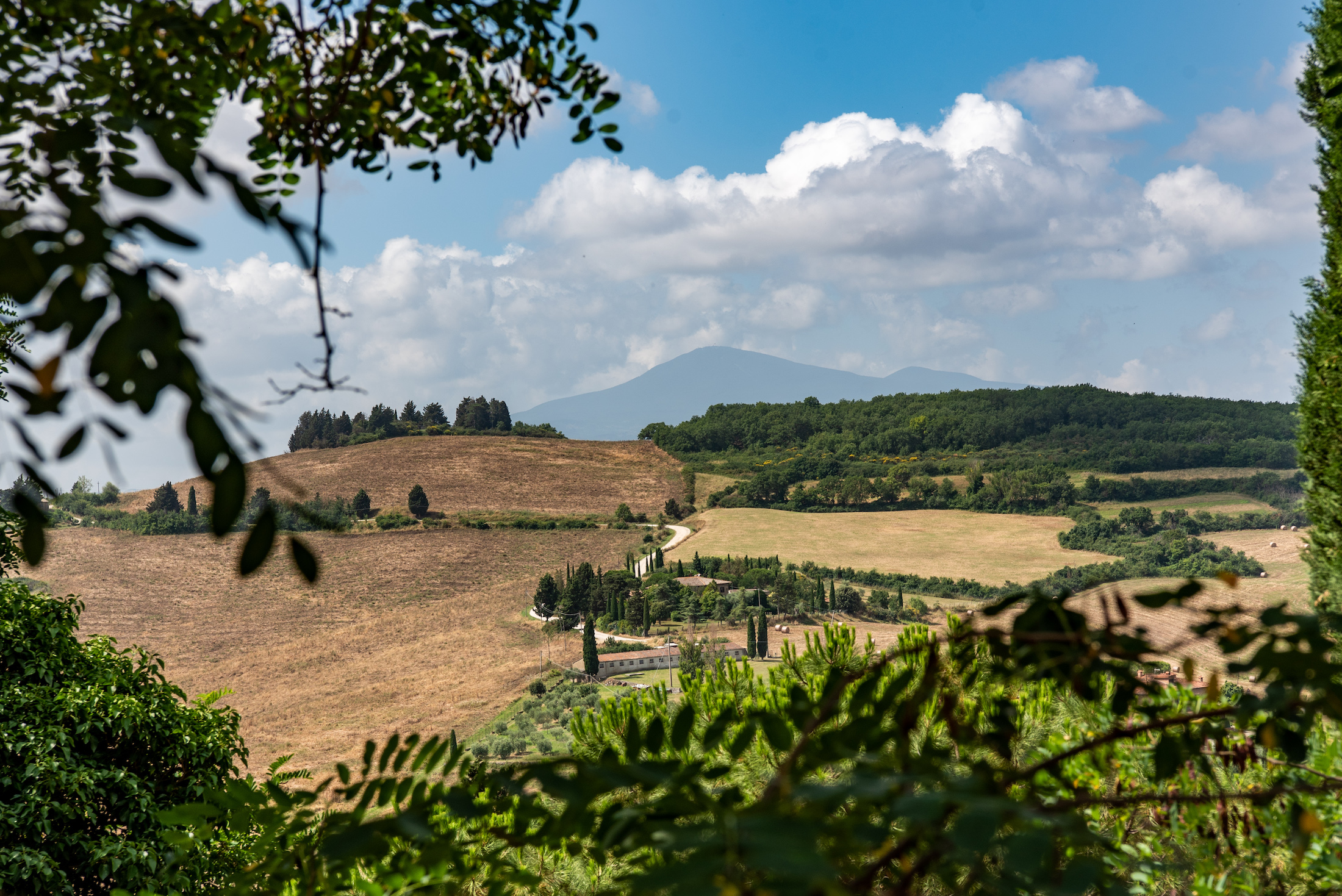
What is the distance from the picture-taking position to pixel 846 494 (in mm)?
49406

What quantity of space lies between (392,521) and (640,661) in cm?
2178

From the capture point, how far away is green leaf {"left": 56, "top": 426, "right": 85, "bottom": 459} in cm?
77

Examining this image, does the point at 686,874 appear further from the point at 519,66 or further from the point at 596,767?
the point at 519,66

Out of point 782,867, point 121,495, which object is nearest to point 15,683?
point 782,867

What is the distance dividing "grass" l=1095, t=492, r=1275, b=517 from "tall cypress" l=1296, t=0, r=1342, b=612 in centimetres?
4050

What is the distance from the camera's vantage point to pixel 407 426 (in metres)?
59.4

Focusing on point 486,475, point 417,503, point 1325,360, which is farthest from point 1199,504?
point 1325,360

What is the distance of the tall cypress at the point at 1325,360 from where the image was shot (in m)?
5.64

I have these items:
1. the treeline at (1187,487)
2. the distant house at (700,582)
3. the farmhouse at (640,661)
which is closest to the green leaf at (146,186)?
the farmhouse at (640,661)

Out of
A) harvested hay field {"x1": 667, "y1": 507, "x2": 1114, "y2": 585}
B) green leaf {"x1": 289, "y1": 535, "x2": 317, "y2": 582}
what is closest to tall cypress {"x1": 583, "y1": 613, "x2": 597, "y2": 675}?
harvested hay field {"x1": 667, "y1": 507, "x2": 1114, "y2": 585}

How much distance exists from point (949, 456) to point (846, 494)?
10918 mm

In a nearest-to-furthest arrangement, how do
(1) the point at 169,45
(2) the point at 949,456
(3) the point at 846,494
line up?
1. (1) the point at 169,45
2. (3) the point at 846,494
3. (2) the point at 949,456

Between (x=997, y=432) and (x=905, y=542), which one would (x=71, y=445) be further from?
(x=997, y=432)

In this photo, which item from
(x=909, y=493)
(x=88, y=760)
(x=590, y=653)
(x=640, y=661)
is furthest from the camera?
(x=909, y=493)
